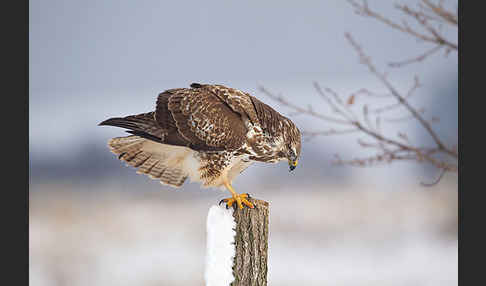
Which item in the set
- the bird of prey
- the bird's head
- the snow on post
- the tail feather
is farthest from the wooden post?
the tail feather

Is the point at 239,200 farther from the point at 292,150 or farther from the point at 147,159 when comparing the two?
the point at 147,159

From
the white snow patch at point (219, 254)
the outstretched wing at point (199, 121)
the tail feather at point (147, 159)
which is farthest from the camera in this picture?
the tail feather at point (147, 159)

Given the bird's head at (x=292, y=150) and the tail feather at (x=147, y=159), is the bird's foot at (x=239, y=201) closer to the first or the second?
the bird's head at (x=292, y=150)

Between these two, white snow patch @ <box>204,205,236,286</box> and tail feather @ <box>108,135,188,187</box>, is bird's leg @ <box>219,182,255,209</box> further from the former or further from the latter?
tail feather @ <box>108,135,188,187</box>

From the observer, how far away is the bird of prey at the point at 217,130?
10.8 ft

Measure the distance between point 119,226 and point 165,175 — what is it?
436 centimetres

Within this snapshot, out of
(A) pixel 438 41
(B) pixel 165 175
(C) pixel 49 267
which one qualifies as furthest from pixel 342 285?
(A) pixel 438 41

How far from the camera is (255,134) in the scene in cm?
329

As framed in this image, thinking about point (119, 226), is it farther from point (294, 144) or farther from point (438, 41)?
point (438, 41)

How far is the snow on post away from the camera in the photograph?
9.78 feet

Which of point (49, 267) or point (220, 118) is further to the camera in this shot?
point (49, 267)

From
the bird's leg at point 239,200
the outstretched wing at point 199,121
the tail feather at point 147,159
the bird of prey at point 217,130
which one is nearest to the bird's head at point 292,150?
the bird of prey at point 217,130

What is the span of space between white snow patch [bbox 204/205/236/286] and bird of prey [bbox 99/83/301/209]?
0.57 feet

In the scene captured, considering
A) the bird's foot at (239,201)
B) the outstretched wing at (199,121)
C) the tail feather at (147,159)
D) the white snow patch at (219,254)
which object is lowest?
the white snow patch at (219,254)
